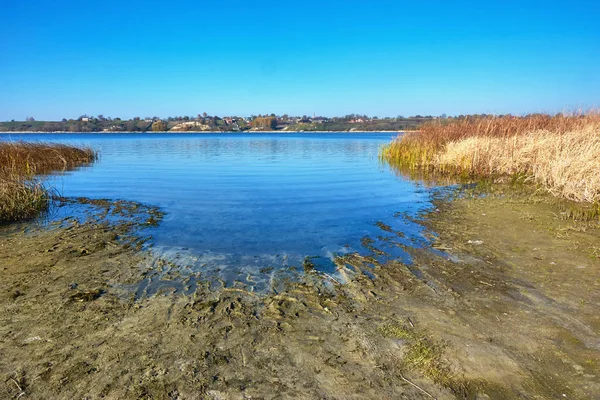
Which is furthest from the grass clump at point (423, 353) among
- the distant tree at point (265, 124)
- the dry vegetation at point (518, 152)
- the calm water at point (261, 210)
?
the distant tree at point (265, 124)

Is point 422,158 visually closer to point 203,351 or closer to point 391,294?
point 391,294

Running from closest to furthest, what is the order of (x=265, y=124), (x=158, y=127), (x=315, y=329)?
1. (x=315, y=329)
2. (x=158, y=127)
3. (x=265, y=124)

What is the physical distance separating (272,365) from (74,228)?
7.07m

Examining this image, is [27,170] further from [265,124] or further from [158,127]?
[265,124]

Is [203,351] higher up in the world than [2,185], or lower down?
lower down

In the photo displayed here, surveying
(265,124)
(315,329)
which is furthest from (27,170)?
(265,124)

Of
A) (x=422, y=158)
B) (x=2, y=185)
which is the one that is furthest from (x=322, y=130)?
Answer: (x=2, y=185)

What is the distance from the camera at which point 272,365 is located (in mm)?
3543

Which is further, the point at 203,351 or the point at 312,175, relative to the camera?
the point at 312,175

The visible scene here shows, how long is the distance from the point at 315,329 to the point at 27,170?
689 inches

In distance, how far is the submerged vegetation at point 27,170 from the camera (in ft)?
31.1

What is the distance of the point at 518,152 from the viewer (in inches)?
643

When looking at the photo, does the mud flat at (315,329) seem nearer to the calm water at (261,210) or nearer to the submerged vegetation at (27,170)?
the calm water at (261,210)

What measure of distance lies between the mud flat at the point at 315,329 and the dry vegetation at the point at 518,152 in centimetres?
583
